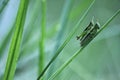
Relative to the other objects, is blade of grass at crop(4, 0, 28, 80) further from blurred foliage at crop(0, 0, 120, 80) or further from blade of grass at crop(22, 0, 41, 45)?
blade of grass at crop(22, 0, 41, 45)

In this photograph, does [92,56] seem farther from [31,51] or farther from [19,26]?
[19,26]

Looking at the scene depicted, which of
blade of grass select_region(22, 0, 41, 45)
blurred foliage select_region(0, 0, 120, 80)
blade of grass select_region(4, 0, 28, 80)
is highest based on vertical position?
blade of grass select_region(4, 0, 28, 80)

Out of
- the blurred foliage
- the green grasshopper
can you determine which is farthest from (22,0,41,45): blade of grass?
the green grasshopper

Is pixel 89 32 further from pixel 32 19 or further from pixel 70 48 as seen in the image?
pixel 70 48

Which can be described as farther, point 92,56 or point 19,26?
point 92,56

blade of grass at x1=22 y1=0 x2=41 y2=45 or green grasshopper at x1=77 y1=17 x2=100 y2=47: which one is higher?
green grasshopper at x1=77 y1=17 x2=100 y2=47

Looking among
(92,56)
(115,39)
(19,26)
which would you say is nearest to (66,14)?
(19,26)

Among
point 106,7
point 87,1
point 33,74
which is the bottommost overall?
point 33,74

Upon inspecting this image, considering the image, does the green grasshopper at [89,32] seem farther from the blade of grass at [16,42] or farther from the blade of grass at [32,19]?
the blade of grass at [32,19]

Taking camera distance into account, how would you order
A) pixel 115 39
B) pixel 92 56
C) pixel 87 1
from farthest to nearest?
1. pixel 115 39
2. pixel 92 56
3. pixel 87 1
